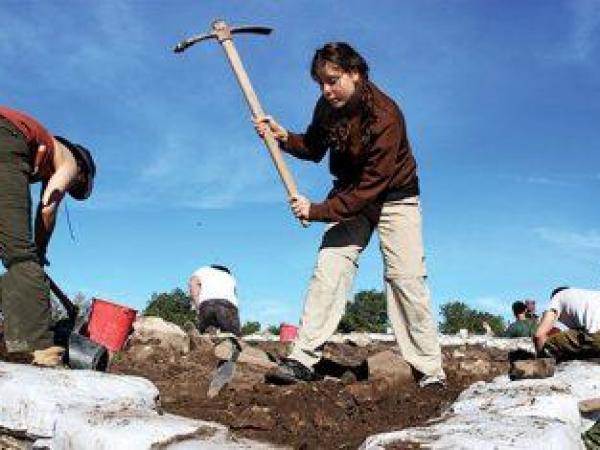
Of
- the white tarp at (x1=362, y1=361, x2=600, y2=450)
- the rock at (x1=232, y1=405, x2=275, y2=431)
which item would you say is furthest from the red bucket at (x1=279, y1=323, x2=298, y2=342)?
the rock at (x1=232, y1=405, x2=275, y2=431)

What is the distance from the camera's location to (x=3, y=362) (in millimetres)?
3863

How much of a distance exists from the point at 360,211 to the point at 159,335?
8.56 ft

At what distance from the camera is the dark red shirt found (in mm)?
4258

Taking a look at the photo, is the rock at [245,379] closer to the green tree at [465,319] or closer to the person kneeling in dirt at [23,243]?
the person kneeling in dirt at [23,243]

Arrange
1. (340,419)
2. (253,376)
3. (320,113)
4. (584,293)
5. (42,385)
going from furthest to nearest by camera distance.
Result: (584,293) < (320,113) < (253,376) < (340,419) < (42,385)

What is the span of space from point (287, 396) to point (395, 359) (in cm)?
85

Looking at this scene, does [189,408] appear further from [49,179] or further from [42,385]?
[49,179]

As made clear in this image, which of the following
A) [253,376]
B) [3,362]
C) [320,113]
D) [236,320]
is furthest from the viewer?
[236,320]

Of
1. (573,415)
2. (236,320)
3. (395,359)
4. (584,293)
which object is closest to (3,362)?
(395,359)

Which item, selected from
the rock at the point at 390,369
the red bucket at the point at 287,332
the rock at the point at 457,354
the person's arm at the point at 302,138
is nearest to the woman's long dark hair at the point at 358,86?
the person's arm at the point at 302,138

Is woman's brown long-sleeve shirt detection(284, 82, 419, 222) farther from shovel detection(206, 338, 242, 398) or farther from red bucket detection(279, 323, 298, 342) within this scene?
red bucket detection(279, 323, 298, 342)

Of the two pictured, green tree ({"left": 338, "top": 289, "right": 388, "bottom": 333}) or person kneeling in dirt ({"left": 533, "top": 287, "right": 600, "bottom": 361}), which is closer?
person kneeling in dirt ({"left": 533, "top": 287, "right": 600, "bottom": 361})

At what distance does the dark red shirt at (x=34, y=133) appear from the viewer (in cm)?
426

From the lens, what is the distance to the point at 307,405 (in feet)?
12.3
